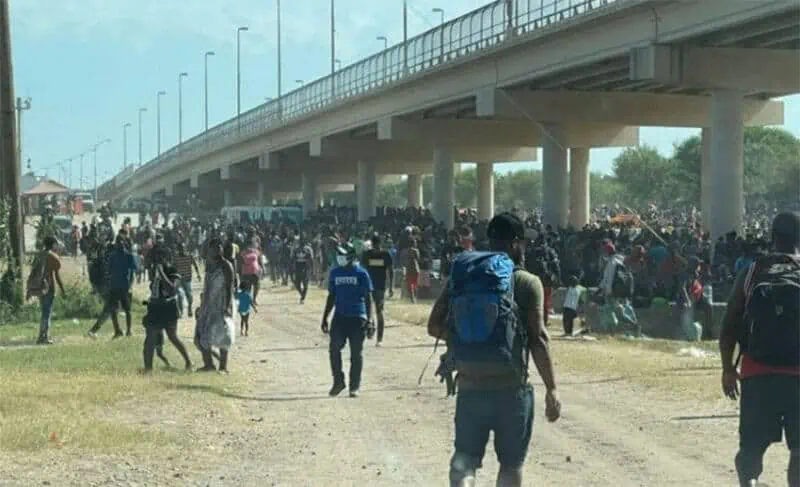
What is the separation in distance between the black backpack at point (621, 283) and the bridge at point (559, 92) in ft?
24.4

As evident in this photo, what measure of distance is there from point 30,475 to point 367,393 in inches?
224

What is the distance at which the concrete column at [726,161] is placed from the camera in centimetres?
3738

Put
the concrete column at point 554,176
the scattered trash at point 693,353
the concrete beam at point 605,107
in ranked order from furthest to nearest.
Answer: the concrete column at point 554,176, the concrete beam at point 605,107, the scattered trash at point 693,353

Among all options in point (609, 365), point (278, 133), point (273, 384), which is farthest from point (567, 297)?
point (278, 133)

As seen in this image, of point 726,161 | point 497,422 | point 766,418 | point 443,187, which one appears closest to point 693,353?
point 766,418

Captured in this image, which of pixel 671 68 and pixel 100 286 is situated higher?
pixel 671 68

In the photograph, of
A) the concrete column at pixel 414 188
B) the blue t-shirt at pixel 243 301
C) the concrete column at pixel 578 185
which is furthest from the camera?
the concrete column at pixel 414 188

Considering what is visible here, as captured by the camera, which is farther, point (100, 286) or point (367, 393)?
point (100, 286)

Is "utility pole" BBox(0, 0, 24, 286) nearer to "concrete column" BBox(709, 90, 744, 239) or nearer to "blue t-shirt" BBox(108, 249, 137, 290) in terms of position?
"blue t-shirt" BBox(108, 249, 137, 290)

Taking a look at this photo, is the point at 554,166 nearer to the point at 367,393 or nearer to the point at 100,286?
the point at 100,286

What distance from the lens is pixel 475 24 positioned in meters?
45.1

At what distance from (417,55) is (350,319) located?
36932 mm

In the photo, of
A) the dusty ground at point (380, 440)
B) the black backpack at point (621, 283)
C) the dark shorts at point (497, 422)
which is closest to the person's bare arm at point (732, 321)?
the dark shorts at point (497, 422)

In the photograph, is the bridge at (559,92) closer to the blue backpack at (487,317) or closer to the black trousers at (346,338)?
the black trousers at (346,338)
